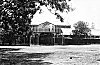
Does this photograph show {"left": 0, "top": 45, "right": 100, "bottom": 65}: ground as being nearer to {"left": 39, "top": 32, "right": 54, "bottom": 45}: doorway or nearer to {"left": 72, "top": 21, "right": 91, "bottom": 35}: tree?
{"left": 39, "top": 32, "right": 54, "bottom": 45}: doorway

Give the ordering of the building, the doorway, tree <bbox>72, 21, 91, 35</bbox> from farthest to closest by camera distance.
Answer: tree <bbox>72, 21, 91, 35</bbox>
the building
the doorway

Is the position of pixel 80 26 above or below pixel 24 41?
above

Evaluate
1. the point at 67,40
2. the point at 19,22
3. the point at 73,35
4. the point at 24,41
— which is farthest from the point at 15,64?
the point at 73,35

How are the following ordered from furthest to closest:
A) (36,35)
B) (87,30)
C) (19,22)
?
(87,30)
(36,35)
(19,22)

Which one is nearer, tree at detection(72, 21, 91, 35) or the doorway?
the doorway

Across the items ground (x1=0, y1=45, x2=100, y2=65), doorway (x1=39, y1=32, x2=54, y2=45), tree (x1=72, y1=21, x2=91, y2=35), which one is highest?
tree (x1=72, y1=21, x2=91, y2=35)

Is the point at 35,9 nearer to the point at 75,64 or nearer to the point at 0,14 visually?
the point at 0,14

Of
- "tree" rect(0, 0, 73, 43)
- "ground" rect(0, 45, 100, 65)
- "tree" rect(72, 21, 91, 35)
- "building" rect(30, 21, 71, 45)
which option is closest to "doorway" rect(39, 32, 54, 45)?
"building" rect(30, 21, 71, 45)

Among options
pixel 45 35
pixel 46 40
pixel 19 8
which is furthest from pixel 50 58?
pixel 45 35

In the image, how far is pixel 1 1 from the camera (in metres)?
16.2

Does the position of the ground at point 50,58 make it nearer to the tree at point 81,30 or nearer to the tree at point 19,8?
the tree at point 19,8

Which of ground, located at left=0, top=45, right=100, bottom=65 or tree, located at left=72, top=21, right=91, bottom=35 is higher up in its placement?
tree, located at left=72, top=21, right=91, bottom=35

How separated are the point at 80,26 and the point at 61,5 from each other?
5320 cm

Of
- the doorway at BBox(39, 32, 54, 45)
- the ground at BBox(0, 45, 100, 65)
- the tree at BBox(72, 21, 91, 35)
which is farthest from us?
the tree at BBox(72, 21, 91, 35)
